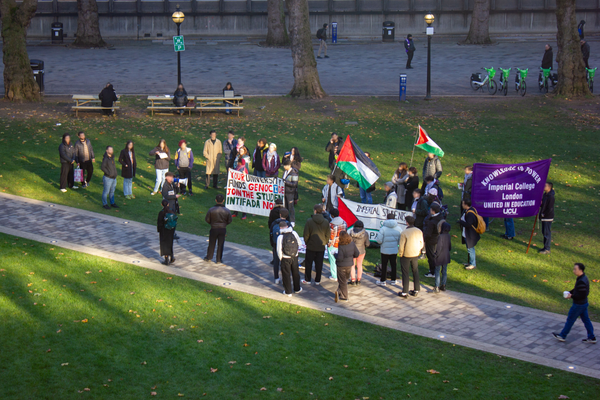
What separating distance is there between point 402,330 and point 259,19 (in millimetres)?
39843

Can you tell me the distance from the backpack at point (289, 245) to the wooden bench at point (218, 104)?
14.4 m

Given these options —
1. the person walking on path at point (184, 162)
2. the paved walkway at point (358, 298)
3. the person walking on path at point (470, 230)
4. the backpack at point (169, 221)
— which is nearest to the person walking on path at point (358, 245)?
the paved walkway at point (358, 298)

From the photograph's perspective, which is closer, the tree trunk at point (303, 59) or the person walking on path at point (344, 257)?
the person walking on path at point (344, 257)

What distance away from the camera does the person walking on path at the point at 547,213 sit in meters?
14.8

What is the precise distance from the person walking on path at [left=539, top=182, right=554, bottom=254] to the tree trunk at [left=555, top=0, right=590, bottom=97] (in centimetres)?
1489

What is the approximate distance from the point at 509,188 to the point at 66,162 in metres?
11.9

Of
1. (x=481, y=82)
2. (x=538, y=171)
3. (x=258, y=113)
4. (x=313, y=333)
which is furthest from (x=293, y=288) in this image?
(x=481, y=82)

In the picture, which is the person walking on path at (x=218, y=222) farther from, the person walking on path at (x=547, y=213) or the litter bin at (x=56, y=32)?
the litter bin at (x=56, y=32)

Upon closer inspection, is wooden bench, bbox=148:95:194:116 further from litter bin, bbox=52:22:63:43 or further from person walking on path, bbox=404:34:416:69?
litter bin, bbox=52:22:63:43

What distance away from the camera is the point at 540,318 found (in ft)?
38.0

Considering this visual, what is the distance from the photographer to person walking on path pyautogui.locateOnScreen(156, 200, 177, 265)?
12.8 metres

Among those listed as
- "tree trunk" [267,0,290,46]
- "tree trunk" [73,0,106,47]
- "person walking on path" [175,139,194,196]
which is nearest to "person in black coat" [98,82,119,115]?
"person walking on path" [175,139,194,196]

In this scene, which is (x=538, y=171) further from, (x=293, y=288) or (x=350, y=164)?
(x=293, y=288)

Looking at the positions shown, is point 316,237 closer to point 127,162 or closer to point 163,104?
point 127,162
